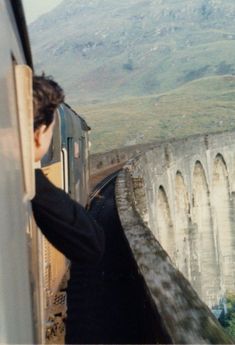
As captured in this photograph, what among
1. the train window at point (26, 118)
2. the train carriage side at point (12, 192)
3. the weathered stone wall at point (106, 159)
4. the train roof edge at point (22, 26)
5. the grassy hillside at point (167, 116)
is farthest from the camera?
the grassy hillside at point (167, 116)

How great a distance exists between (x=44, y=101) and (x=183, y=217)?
28350 mm

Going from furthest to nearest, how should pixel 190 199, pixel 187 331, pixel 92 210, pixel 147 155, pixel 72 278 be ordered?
pixel 190 199 → pixel 147 155 → pixel 92 210 → pixel 72 278 → pixel 187 331

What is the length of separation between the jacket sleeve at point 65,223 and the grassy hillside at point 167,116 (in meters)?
94.2

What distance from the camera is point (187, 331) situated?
2723mm

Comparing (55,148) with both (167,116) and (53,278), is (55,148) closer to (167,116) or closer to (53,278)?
(53,278)

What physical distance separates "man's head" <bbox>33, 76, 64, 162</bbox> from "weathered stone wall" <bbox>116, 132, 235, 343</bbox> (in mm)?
1018

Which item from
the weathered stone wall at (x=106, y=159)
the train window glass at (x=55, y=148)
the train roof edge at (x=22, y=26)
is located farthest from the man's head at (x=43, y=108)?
the weathered stone wall at (x=106, y=159)

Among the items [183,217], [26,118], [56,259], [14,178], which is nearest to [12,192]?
[14,178]

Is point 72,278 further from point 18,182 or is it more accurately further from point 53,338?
point 18,182

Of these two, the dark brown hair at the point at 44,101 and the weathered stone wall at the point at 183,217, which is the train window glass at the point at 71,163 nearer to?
the weathered stone wall at the point at 183,217

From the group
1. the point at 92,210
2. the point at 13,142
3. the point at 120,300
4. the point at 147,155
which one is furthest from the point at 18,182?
the point at 147,155

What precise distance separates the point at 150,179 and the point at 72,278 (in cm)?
1063

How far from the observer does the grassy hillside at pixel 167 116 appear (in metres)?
110

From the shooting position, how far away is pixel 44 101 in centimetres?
255
